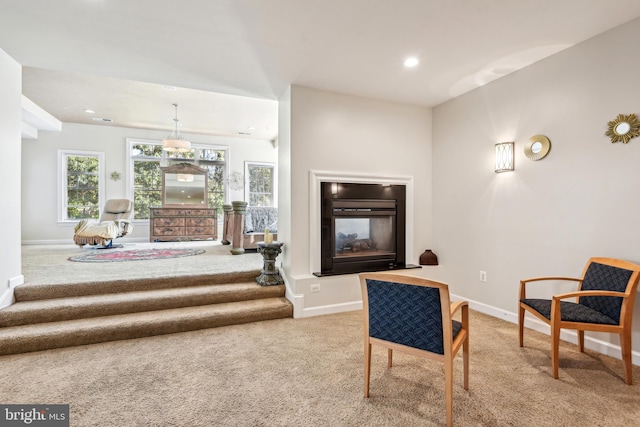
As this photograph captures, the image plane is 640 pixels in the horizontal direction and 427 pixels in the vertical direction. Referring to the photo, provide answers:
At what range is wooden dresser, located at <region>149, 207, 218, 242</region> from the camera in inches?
283

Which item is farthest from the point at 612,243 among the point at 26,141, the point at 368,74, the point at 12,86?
the point at 26,141

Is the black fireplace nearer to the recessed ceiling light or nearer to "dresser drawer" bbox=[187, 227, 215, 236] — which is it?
the recessed ceiling light

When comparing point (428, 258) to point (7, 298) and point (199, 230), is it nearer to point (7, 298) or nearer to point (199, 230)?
point (7, 298)

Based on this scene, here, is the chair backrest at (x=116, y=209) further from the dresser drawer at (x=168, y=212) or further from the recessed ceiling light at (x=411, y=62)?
the recessed ceiling light at (x=411, y=62)

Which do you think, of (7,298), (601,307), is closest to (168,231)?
(7,298)

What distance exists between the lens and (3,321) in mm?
2715

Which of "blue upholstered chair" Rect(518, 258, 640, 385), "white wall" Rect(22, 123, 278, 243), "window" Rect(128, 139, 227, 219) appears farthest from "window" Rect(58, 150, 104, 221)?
"blue upholstered chair" Rect(518, 258, 640, 385)

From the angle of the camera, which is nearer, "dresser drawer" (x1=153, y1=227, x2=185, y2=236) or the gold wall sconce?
the gold wall sconce

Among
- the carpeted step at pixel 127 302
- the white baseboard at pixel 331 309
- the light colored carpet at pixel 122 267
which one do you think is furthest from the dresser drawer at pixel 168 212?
the white baseboard at pixel 331 309

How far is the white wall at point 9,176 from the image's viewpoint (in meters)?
2.81

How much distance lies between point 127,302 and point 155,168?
5551 millimetres

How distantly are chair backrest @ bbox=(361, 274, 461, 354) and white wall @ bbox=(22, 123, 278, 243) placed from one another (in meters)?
7.35

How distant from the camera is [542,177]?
295cm

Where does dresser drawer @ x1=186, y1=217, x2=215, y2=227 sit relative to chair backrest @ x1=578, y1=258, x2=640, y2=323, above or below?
above
